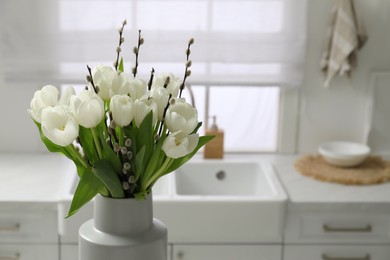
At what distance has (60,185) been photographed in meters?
3.09

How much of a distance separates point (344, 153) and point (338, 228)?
56cm

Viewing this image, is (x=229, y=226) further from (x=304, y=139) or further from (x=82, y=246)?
(x=82, y=246)

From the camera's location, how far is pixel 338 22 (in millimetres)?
3430

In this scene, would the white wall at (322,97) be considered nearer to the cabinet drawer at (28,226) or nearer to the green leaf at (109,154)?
the cabinet drawer at (28,226)

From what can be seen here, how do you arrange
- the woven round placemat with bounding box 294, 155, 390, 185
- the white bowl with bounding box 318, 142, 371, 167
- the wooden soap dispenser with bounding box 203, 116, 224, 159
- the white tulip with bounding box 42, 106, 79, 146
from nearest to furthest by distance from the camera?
the white tulip with bounding box 42, 106, 79, 146 → the woven round placemat with bounding box 294, 155, 390, 185 → the white bowl with bounding box 318, 142, 371, 167 → the wooden soap dispenser with bounding box 203, 116, 224, 159

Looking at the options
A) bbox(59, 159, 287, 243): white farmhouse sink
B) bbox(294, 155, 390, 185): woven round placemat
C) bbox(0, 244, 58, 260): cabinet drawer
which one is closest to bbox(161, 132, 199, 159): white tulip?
bbox(59, 159, 287, 243): white farmhouse sink

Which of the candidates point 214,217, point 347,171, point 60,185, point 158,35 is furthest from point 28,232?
point 347,171

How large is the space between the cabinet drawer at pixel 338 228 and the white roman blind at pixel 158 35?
849 mm

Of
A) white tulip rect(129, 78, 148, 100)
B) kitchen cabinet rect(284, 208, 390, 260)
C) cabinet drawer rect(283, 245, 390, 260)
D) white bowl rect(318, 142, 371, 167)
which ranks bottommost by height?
cabinet drawer rect(283, 245, 390, 260)

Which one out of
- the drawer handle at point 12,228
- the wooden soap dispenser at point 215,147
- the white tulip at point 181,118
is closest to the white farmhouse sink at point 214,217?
the drawer handle at point 12,228

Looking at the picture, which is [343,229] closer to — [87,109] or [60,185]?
[60,185]

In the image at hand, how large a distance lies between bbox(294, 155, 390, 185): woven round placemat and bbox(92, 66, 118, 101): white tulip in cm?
191

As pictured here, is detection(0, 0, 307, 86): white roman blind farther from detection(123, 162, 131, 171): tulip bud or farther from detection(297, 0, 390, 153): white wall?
detection(123, 162, 131, 171): tulip bud

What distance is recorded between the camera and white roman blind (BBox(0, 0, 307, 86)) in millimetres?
3359
